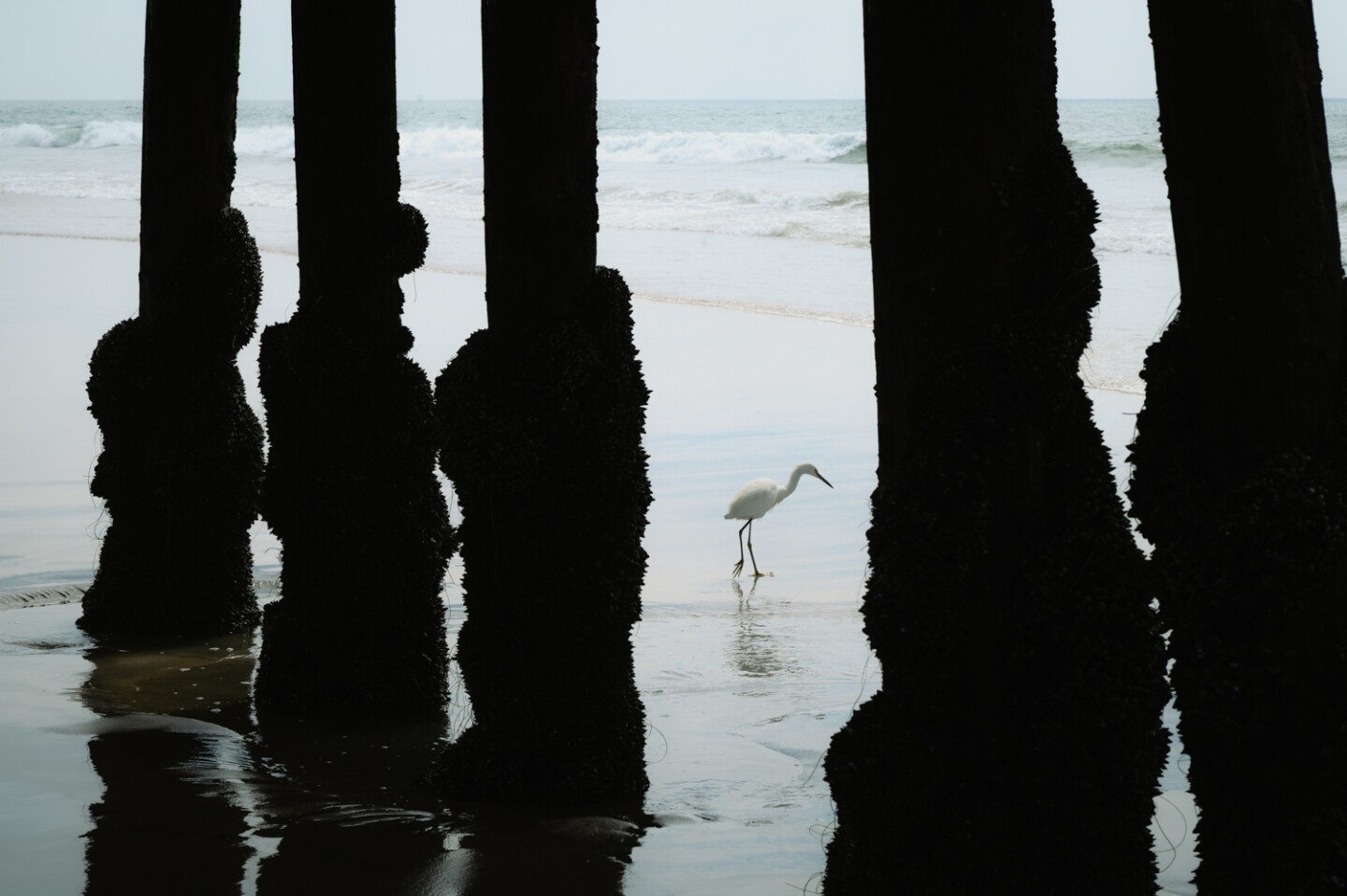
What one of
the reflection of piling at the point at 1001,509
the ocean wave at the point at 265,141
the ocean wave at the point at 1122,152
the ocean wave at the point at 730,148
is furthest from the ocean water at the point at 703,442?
the ocean wave at the point at 265,141

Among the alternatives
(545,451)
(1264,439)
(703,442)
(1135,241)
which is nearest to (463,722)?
(545,451)

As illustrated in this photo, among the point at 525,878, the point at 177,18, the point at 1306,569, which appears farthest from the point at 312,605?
the point at 1306,569

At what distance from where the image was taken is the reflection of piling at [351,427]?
5.13 m

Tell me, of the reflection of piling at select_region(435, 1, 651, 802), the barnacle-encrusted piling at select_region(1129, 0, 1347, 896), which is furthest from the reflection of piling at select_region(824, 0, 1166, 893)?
the reflection of piling at select_region(435, 1, 651, 802)

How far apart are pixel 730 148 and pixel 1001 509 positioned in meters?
44.9

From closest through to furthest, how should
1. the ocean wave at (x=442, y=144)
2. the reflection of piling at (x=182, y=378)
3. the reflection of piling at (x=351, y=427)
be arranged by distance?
the reflection of piling at (x=351, y=427), the reflection of piling at (x=182, y=378), the ocean wave at (x=442, y=144)

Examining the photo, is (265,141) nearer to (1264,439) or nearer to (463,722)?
(463,722)

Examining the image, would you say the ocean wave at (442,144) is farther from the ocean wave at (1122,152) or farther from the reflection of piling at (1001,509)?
the reflection of piling at (1001,509)

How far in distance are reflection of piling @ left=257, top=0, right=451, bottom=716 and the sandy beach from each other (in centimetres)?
27

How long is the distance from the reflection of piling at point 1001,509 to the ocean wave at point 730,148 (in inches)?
1528

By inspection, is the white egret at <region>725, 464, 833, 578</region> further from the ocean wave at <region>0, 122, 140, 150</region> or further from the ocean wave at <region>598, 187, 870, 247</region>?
the ocean wave at <region>0, 122, 140, 150</region>

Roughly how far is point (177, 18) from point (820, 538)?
182 inches

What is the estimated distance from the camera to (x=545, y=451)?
421 cm

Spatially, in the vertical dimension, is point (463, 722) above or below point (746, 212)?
below
